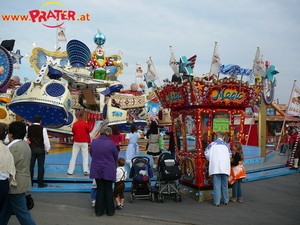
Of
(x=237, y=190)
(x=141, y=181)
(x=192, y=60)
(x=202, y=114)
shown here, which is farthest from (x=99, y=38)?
(x=237, y=190)

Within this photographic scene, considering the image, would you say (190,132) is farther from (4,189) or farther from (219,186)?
(4,189)

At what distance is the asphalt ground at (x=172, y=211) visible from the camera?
5059 millimetres

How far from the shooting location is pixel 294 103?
41.2 ft

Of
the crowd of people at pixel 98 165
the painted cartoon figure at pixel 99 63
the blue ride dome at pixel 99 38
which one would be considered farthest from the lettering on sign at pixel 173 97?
the blue ride dome at pixel 99 38

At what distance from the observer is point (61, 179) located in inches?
305

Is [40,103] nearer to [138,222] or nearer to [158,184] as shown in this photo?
[158,184]

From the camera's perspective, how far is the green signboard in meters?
6.98

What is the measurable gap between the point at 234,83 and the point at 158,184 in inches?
114

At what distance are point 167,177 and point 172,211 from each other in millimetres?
857

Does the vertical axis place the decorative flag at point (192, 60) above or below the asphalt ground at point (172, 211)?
above

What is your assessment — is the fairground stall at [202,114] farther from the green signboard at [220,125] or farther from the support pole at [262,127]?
the support pole at [262,127]

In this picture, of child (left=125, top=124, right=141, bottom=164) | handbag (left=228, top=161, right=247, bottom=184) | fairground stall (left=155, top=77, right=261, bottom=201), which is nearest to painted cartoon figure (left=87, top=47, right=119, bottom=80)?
child (left=125, top=124, right=141, bottom=164)

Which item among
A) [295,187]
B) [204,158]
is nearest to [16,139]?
[204,158]

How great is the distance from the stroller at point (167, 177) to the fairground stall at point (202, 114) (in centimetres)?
56
